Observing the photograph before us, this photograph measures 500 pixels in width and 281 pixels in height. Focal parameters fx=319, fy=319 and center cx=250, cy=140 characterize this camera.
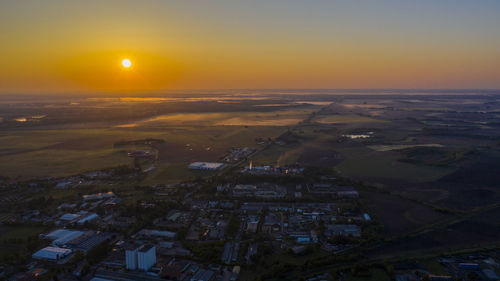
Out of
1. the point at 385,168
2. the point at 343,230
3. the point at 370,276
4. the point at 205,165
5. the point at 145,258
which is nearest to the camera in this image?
the point at 370,276

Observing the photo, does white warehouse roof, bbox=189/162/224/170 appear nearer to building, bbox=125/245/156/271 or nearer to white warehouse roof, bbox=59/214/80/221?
white warehouse roof, bbox=59/214/80/221

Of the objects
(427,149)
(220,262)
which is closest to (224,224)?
(220,262)

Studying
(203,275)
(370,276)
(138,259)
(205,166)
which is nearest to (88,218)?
(138,259)

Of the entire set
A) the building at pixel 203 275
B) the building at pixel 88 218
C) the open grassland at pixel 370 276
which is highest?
the building at pixel 88 218

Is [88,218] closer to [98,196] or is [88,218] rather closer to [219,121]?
[98,196]

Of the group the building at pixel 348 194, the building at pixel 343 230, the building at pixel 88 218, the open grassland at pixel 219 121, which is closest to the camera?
the building at pixel 343 230

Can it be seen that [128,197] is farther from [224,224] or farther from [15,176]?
[15,176]

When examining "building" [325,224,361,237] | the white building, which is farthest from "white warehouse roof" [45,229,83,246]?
"building" [325,224,361,237]

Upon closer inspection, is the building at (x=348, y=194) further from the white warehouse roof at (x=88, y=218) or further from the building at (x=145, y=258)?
the white warehouse roof at (x=88, y=218)

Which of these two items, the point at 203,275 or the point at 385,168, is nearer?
the point at 203,275

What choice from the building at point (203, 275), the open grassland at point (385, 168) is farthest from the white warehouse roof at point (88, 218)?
the open grassland at point (385, 168)
